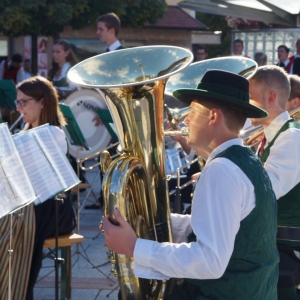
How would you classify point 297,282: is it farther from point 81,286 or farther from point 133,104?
point 81,286

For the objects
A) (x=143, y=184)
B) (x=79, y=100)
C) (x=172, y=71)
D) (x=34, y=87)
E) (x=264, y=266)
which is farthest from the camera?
(x=79, y=100)

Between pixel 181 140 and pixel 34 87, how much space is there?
116cm

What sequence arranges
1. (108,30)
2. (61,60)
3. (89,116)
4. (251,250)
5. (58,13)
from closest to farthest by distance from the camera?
(251,250)
(89,116)
(108,30)
(61,60)
(58,13)

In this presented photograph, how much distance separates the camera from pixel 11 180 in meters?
2.74

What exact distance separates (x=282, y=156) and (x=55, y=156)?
112 centimetres

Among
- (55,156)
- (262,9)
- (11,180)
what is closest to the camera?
(11,180)

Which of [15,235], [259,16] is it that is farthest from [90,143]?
[259,16]

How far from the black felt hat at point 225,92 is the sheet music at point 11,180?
A: 2.41 ft

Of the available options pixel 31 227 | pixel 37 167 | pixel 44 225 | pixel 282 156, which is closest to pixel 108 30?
pixel 44 225

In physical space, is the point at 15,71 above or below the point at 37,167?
below

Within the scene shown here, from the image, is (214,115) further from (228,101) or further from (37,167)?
(37,167)

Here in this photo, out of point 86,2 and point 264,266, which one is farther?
point 86,2

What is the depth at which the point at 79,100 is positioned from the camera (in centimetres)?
607

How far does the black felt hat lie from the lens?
7.87 feet
